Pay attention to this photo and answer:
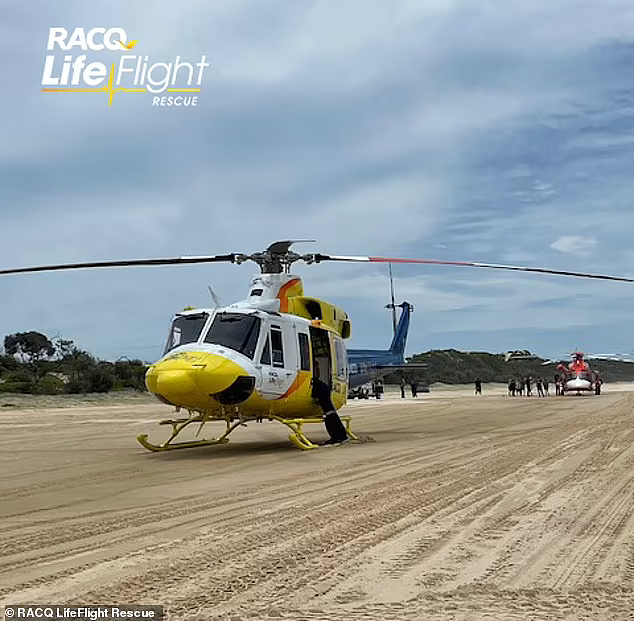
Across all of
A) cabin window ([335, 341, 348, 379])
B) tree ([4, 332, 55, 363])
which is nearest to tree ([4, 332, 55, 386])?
tree ([4, 332, 55, 363])

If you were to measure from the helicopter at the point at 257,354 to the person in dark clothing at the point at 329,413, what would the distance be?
16cm

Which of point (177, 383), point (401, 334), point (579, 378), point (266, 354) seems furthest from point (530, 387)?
point (177, 383)

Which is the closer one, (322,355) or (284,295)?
(284,295)

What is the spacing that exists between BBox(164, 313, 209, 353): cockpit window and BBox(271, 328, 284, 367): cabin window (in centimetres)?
129

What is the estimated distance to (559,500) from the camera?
8312mm

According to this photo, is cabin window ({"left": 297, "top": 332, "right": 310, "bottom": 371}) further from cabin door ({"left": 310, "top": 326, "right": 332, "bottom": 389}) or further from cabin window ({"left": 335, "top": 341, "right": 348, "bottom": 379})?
cabin window ({"left": 335, "top": 341, "right": 348, "bottom": 379})

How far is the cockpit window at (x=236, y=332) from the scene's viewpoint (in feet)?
46.2

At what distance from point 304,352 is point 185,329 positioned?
8.65ft

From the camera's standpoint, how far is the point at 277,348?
15.0 metres

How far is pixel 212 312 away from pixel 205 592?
32.7 ft

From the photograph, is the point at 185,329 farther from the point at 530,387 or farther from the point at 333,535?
the point at 530,387

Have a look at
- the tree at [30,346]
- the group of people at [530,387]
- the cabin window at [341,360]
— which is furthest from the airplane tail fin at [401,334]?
the tree at [30,346]

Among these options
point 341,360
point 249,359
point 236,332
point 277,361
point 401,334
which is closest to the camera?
point 249,359

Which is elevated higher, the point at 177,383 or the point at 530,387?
the point at 530,387
